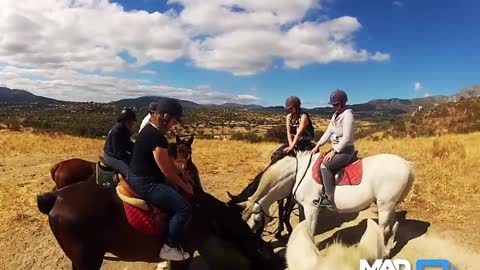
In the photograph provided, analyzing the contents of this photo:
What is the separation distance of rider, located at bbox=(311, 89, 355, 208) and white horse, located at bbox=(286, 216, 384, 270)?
178 inches

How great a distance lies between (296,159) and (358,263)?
205 inches

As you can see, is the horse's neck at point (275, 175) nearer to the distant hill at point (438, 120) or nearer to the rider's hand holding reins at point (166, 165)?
the rider's hand holding reins at point (166, 165)

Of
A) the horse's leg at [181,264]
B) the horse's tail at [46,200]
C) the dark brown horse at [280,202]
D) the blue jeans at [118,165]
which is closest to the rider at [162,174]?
the horse's leg at [181,264]

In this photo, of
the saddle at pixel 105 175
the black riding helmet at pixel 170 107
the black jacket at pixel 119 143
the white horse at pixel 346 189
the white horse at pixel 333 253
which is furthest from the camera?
the black jacket at pixel 119 143

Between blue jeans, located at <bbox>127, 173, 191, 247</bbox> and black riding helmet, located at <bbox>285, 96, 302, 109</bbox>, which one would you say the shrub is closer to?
black riding helmet, located at <bbox>285, 96, 302, 109</bbox>

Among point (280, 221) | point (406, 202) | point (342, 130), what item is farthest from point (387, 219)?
point (406, 202)

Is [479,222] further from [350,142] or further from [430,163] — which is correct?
[430,163]

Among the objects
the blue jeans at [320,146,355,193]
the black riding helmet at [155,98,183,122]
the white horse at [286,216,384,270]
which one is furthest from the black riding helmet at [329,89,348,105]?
the white horse at [286,216,384,270]

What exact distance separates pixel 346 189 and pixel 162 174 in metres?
3.10

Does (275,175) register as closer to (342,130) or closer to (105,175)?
(342,130)

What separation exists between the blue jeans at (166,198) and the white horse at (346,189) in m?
1.83

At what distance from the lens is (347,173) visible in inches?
252

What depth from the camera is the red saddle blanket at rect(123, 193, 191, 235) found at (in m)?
4.70

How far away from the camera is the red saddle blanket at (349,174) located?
6.35m
